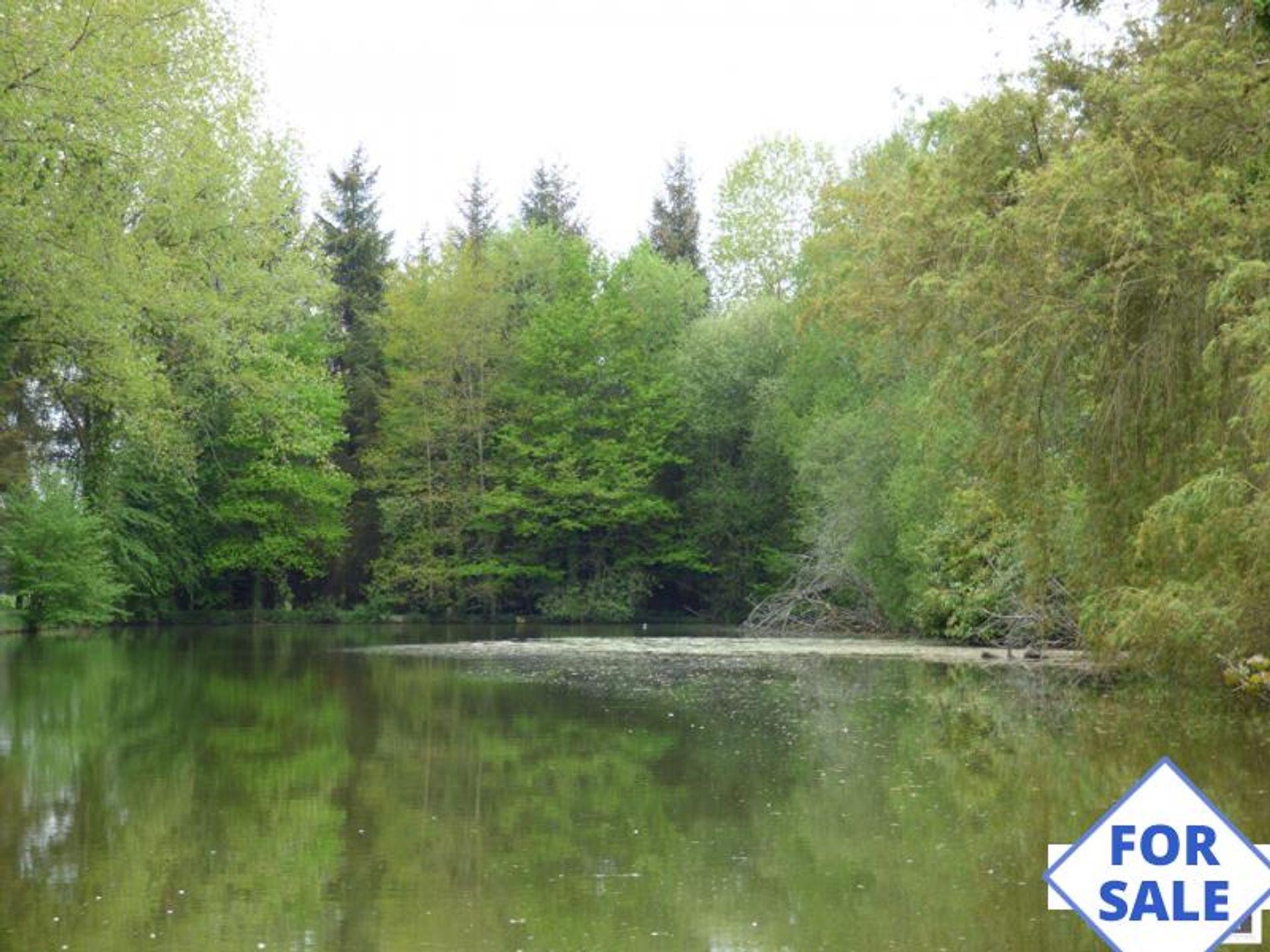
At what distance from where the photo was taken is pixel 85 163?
788 inches

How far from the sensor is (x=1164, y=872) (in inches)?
151

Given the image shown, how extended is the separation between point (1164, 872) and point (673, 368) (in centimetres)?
4674

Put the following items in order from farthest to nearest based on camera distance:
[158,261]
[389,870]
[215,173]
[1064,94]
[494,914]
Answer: [215,173] → [158,261] → [1064,94] → [389,870] → [494,914]

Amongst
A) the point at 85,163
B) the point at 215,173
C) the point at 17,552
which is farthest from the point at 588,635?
the point at 85,163

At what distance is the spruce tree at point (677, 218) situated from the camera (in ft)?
212

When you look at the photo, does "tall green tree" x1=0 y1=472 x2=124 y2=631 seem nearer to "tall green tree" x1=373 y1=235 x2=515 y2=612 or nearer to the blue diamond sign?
"tall green tree" x1=373 y1=235 x2=515 y2=612

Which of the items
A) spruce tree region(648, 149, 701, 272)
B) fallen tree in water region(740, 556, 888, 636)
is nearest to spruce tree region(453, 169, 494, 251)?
spruce tree region(648, 149, 701, 272)

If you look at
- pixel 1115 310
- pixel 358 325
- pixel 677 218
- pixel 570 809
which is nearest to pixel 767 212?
pixel 358 325

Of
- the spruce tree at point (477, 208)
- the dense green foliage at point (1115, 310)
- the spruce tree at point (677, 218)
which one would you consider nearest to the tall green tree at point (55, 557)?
the dense green foliage at point (1115, 310)

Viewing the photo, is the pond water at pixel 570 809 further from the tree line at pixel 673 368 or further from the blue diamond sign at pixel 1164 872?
the blue diamond sign at pixel 1164 872

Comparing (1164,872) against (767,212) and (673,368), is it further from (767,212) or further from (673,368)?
(767,212)

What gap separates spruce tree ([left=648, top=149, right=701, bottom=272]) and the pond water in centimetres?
4401

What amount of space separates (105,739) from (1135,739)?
1049cm

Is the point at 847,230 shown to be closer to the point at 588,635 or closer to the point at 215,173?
the point at 215,173
